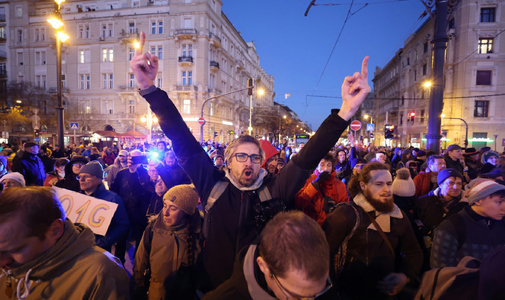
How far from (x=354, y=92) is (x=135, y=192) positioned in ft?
13.2

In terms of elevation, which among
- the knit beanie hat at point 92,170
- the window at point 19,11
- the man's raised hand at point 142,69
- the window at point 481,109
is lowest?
the knit beanie hat at point 92,170

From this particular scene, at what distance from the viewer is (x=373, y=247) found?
7.22ft

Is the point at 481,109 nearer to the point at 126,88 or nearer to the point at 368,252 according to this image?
the point at 368,252

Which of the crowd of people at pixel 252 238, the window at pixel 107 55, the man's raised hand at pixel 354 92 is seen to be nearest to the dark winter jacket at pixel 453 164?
the crowd of people at pixel 252 238

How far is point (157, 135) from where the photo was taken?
30.6 metres

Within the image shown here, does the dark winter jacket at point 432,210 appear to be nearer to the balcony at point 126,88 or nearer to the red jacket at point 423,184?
the red jacket at point 423,184

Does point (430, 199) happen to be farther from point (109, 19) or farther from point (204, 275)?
point (109, 19)

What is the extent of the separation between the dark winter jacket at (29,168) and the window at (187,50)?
34471 millimetres

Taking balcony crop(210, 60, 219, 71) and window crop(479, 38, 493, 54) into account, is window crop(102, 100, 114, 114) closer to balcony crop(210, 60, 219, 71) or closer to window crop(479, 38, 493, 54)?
balcony crop(210, 60, 219, 71)

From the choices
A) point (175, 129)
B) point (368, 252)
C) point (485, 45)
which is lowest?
point (368, 252)

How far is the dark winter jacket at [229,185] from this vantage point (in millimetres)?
1740

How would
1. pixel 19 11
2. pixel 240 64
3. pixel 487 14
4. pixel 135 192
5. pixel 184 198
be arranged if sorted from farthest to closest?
pixel 240 64, pixel 19 11, pixel 487 14, pixel 135 192, pixel 184 198

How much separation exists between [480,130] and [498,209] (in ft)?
122

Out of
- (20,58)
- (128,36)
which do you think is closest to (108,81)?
(128,36)
